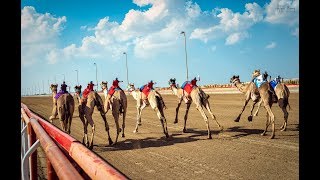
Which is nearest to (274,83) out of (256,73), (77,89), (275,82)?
(275,82)

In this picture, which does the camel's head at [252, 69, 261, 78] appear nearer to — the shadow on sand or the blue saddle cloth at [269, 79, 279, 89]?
the blue saddle cloth at [269, 79, 279, 89]

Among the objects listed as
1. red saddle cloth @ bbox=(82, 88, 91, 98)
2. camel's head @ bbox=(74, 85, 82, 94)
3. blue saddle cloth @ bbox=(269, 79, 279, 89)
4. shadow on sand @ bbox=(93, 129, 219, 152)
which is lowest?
shadow on sand @ bbox=(93, 129, 219, 152)

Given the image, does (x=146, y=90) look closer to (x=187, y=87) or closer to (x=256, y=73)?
(x=187, y=87)

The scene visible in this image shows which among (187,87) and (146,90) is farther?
(146,90)

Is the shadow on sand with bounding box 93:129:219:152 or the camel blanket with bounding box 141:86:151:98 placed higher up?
the camel blanket with bounding box 141:86:151:98

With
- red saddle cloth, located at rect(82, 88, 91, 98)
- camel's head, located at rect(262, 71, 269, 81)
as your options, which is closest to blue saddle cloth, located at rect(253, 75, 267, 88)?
camel's head, located at rect(262, 71, 269, 81)

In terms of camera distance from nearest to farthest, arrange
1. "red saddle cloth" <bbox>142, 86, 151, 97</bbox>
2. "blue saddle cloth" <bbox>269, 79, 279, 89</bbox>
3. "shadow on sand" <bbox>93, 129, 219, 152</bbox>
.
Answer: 1. "shadow on sand" <bbox>93, 129, 219, 152</bbox>
2. "red saddle cloth" <bbox>142, 86, 151, 97</bbox>
3. "blue saddle cloth" <bbox>269, 79, 279, 89</bbox>

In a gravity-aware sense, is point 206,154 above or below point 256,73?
below

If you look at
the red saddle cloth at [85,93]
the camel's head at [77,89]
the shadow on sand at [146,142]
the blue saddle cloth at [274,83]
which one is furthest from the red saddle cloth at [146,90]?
the blue saddle cloth at [274,83]

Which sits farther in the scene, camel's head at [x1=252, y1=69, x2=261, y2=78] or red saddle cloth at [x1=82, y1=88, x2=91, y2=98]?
camel's head at [x1=252, y1=69, x2=261, y2=78]

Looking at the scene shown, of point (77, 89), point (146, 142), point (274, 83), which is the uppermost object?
point (274, 83)

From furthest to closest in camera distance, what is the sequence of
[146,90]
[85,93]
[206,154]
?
[146,90] < [85,93] < [206,154]

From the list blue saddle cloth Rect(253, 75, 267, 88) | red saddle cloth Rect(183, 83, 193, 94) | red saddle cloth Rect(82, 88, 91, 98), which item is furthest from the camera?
red saddle cloth Rect(183, 83, 193, 94)
